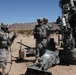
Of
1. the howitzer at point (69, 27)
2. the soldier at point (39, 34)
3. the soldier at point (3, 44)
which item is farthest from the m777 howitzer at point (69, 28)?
the soldier at point (3, 44)

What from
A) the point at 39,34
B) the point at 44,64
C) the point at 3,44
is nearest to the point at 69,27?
the point at 39,34

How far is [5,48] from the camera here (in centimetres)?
982

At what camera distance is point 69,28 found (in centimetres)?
1152

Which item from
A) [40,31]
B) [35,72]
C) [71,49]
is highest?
[40,31]

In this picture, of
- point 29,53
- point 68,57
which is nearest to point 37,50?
point 68,57

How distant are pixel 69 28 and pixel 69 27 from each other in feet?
0.14

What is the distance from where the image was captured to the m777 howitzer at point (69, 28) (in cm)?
1118

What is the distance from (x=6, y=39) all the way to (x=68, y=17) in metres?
3.35

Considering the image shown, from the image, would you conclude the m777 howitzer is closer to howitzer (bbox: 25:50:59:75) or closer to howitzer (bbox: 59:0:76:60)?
howitzer (bbox: 59:0:76:60)

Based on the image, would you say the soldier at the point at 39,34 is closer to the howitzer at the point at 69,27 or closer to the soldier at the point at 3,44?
the howitzer at the point at 69,27

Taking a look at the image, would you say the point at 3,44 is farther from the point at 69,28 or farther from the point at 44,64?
the point at 69,28

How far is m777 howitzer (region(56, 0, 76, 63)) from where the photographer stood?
11.2 m

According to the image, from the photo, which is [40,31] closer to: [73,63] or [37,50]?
[37,50]

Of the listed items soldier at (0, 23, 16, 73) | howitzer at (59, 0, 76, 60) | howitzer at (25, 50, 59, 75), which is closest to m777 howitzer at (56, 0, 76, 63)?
howitzer at (59, 0, 76, 60)
